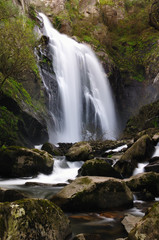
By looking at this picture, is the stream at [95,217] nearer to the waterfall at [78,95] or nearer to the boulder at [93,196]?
the boulder at [93,196]

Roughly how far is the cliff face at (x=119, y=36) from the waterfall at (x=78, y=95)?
9.04 ft

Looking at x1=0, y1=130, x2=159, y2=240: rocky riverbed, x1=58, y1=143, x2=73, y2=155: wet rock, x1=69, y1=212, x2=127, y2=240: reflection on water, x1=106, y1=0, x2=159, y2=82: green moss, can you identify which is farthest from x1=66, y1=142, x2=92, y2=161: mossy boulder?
x1=106, y1=0, x2=159, y2=82: green moss

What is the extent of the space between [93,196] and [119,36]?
41236 millimetres

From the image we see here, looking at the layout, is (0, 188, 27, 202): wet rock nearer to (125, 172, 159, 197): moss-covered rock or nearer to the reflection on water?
the reflection on water

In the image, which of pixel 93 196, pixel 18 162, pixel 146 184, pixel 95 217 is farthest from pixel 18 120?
pixel 95 217

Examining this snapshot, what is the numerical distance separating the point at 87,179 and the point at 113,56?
1436 inches

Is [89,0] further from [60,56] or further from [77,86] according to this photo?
[77,86]

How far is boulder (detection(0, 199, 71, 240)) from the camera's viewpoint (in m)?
2.66

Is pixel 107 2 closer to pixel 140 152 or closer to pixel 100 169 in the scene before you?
pixel 140 152

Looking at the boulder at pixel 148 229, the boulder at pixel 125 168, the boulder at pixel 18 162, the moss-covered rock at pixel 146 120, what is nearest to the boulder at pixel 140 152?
the boulder at pixel 125 168

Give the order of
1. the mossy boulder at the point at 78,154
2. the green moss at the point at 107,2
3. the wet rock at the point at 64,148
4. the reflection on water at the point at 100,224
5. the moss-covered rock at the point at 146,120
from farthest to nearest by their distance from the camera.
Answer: the green moss at the point at 107,2
the moss-covered rock at the point at 146,120
the wet rock at the point at 64,148
the mossy boulder at the point at 78,154
the reflection on water at the point at 100,224

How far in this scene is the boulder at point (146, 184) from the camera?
6480mm

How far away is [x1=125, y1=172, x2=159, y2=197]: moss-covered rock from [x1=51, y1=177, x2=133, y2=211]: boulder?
48.0 inches

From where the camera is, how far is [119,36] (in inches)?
1628
